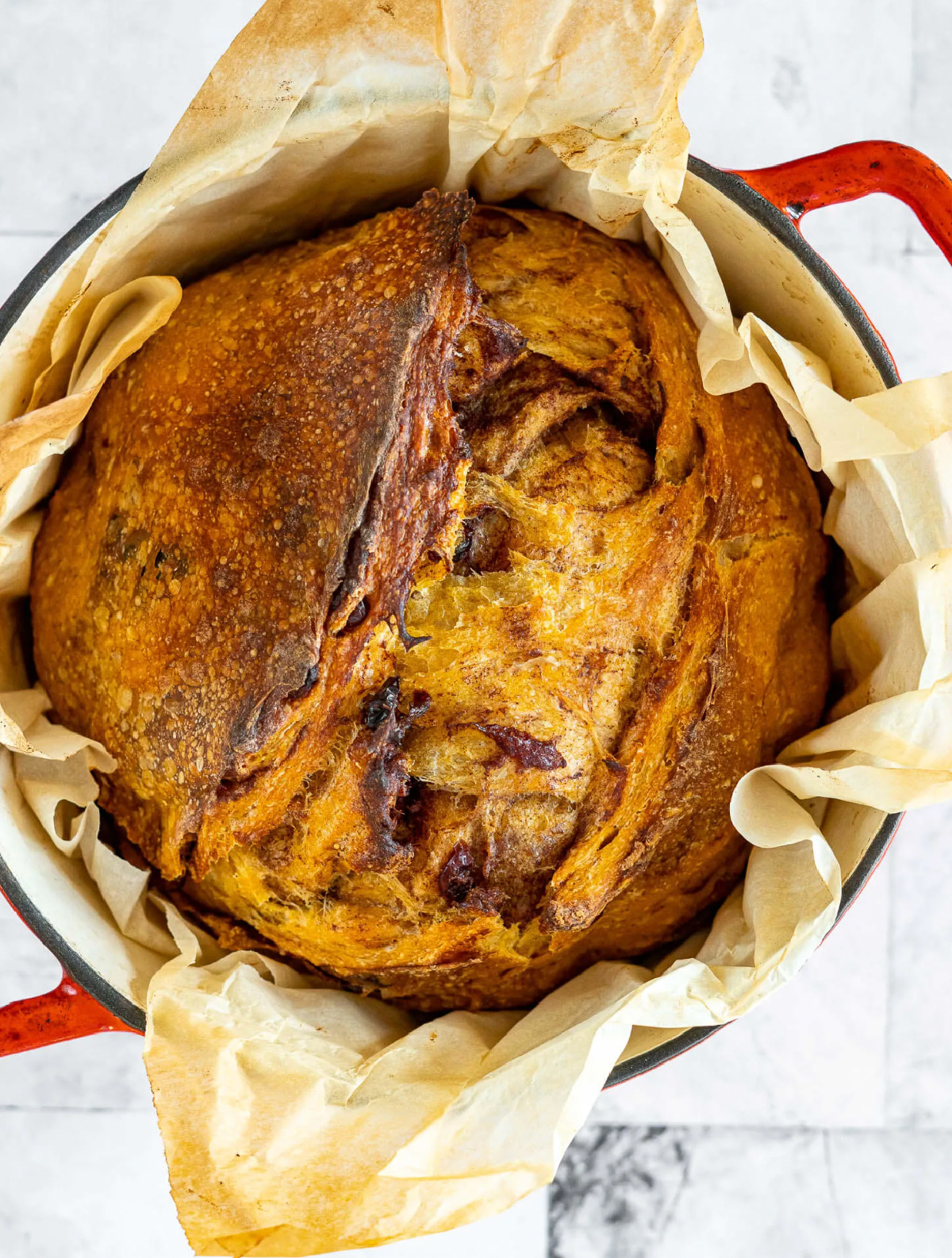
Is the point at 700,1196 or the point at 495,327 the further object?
the point at 700,1196

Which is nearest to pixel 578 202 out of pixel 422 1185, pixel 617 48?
pixel 617 48

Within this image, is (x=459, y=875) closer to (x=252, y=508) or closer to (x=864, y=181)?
(x=252, y=508)

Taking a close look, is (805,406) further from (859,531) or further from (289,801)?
(289,801)

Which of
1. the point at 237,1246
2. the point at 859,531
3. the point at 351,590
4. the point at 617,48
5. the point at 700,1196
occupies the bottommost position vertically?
the point at 700,1196

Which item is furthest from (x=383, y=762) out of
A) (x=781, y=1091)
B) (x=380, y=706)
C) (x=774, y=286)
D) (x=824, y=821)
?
(x=781, y=1091)

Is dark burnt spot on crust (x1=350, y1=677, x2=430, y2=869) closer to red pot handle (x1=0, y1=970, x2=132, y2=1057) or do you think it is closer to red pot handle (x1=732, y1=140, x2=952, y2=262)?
red pot handle (x1=0, y1=970, x2=132, y2=1057)

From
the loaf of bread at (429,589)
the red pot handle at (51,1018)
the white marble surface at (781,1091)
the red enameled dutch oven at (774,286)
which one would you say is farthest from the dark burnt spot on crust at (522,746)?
the white marble surface at (781,1091)
